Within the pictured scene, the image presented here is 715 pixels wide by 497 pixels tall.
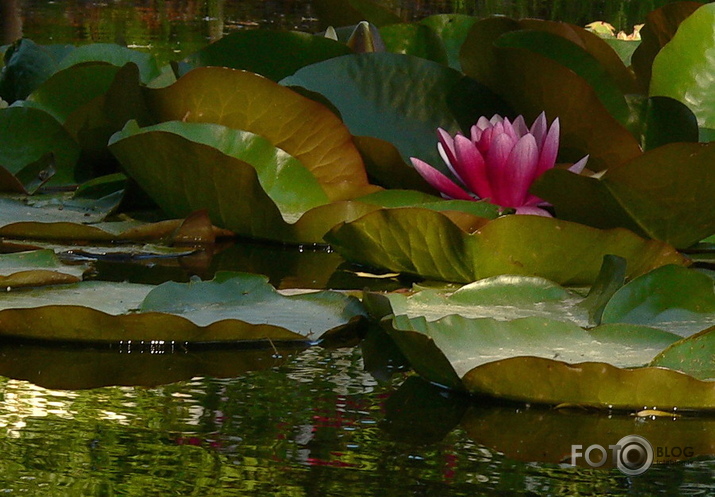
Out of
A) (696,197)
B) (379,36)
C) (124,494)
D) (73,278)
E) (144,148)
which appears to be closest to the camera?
(124,494)

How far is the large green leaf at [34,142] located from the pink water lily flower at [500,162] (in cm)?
69

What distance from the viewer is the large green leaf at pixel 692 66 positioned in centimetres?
159

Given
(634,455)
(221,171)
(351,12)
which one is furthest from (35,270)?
(351,12)

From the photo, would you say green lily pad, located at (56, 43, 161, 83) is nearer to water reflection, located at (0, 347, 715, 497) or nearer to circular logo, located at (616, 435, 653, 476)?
water reflection, located at (0, 347, 715, 497)

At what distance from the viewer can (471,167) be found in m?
1.47

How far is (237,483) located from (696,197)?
0.81 meters

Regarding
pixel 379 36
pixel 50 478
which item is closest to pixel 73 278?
pixel 50 478

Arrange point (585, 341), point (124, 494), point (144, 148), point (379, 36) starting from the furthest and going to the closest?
point (379, 36), point (144, 148), point (585, 341), point (124, 494)

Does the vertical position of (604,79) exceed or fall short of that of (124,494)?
it exceeds it

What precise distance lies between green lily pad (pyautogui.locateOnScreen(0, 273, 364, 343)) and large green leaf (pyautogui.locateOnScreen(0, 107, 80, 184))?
2.40ft

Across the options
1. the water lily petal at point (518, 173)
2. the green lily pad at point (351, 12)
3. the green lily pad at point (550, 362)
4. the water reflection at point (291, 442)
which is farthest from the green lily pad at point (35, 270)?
the green lily pad at point (351, 12)

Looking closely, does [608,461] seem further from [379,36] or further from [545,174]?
[379,36]

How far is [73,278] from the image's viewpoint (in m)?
1.21

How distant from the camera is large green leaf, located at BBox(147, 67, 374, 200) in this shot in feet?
5.02
